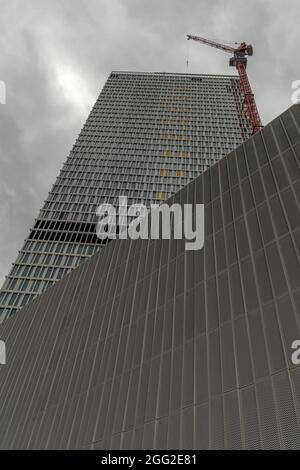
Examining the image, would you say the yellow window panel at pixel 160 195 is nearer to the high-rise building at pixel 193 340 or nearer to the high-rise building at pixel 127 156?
the high-rise building at pixel 127 156

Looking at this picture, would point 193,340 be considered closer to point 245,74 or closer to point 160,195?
point 160,195

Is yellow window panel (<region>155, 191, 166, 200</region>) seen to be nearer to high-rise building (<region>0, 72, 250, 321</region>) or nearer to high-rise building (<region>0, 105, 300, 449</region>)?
high-rise building (<region>0, 72, 250, 321</region>)

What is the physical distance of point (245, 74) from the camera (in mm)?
124562

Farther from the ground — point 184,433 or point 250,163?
point 250,163

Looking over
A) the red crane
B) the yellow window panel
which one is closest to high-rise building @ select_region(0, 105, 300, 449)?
the yellow window panel

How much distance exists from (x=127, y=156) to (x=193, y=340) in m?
95.5

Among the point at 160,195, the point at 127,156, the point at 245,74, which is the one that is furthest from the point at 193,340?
the point at 245,74

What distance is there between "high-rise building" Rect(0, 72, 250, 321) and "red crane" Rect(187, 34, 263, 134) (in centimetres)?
973

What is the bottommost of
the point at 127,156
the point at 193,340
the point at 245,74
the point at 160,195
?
the point at 193,340

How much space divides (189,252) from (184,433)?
10.4 m
